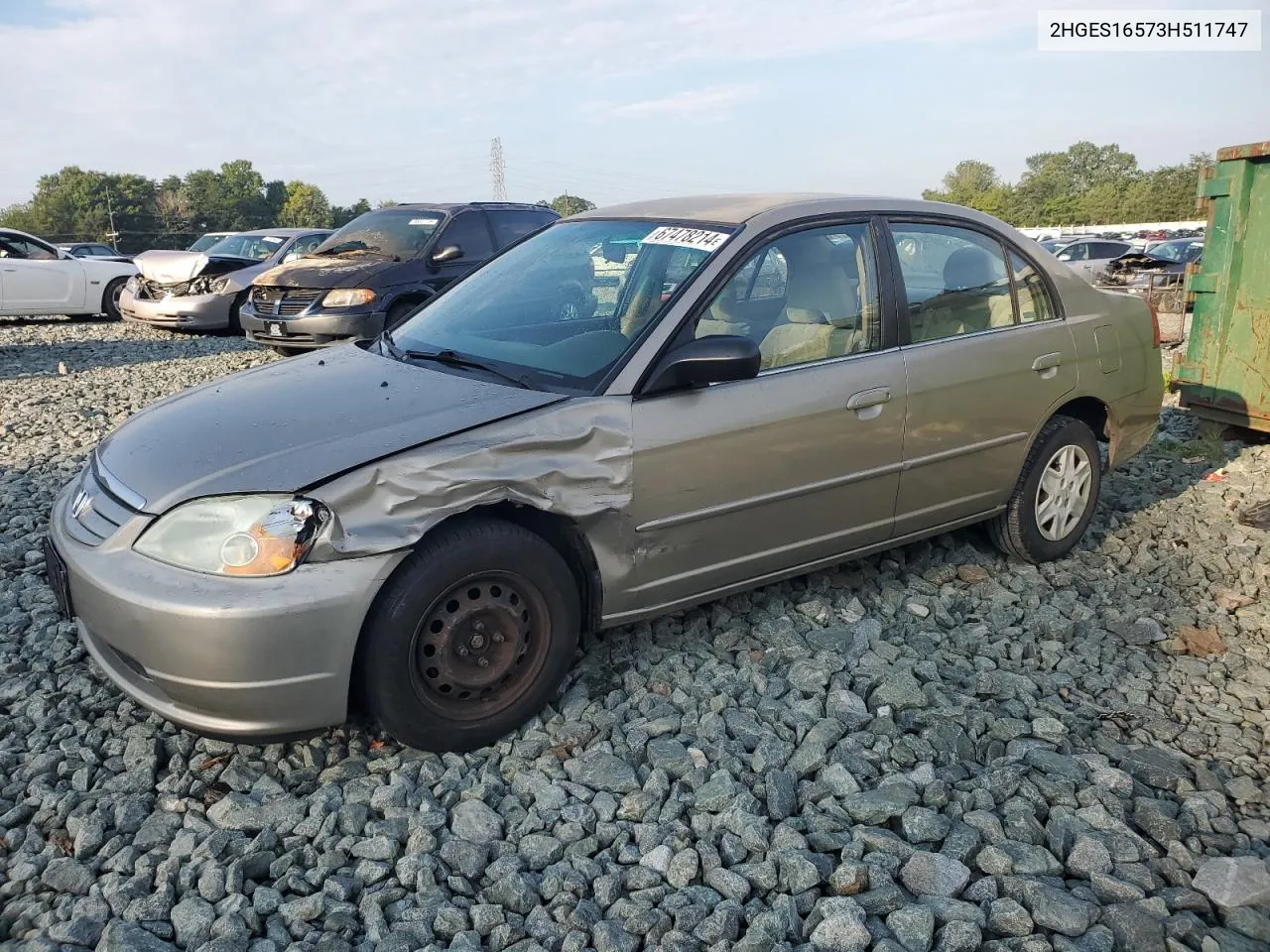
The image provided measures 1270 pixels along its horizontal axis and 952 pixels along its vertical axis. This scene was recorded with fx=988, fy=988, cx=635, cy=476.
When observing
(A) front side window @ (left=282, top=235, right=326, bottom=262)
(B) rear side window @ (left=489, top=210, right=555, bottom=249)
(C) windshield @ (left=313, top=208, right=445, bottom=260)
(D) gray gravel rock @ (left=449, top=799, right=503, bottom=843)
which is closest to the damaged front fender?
A: (D) gray gravel rock @ (left=449, top=799, right=503, bottom=843)

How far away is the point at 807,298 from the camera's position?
146 inches

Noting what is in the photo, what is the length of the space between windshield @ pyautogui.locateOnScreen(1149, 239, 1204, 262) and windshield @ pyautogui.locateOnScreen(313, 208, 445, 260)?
17642 millimetres

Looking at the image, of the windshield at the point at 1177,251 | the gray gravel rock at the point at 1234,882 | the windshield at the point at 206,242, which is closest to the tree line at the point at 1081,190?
the windshield at the point at 1177,251

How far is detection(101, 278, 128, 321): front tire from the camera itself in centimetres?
1458

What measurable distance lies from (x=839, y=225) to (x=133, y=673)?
2.90 m

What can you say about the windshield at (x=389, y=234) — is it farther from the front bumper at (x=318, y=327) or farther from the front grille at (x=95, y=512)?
the front grille at (x=95, y=512)

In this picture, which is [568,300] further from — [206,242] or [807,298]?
[206,242]

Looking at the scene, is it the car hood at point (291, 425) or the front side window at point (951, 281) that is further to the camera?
the front side window at point (951, 281)

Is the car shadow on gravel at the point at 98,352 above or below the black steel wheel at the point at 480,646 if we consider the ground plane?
below

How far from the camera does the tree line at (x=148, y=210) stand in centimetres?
4788

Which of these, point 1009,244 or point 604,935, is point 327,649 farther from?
point 1009,244

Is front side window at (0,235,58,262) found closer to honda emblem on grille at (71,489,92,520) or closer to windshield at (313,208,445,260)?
windshield at (313,208,445,260)

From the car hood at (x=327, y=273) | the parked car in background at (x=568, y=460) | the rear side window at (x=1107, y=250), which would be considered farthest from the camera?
the rear side window at (x=1107, y=250)

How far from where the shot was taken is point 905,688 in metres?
3.41
